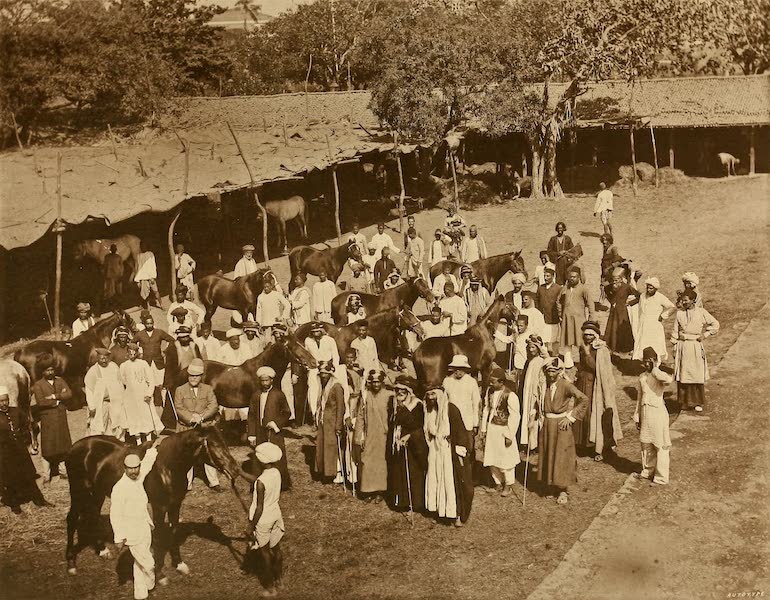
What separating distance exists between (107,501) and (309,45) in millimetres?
35814

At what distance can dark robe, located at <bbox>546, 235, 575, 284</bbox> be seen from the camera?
648 inches

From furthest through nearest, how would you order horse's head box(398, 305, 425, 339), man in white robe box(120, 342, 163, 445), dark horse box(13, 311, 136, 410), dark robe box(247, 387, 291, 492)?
1. horse's head box(398, 305, 425, 339)
2. dark horse box(13, 311, 136, 410)
3. man in white robe box(120, 342, 163, 445)
4. dark robe box(247, 387, 291, 492)

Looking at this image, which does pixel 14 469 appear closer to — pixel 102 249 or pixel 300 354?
pixel 300 354

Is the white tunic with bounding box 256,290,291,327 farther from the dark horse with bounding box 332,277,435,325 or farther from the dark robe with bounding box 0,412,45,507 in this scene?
the dark robe with bounding box 0,412,45,507

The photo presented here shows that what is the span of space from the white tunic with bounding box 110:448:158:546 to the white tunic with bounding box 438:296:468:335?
689 centimetres

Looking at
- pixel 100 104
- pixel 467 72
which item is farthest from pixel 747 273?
pixel 100 104

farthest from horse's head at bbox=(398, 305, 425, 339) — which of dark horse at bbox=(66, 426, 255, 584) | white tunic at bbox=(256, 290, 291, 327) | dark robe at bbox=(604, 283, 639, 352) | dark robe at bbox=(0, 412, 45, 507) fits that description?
dark robe at bbox=(0, 412, 45, 507)

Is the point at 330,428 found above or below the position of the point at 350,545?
above

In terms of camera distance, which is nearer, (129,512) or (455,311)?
(129,512)

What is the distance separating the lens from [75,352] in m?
13.3

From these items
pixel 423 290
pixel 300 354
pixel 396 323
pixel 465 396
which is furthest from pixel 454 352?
pixel 423 290

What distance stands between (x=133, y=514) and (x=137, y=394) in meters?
3.61

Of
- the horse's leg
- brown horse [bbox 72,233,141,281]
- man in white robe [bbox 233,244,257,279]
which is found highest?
brown horse [bbox 72,233,141,281]

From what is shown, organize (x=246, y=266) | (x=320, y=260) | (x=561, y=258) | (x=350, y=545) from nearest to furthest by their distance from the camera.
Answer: (x=350, y=545) → (x=561, y=258) → (x=246, y=266) → (x=320, y=260)
